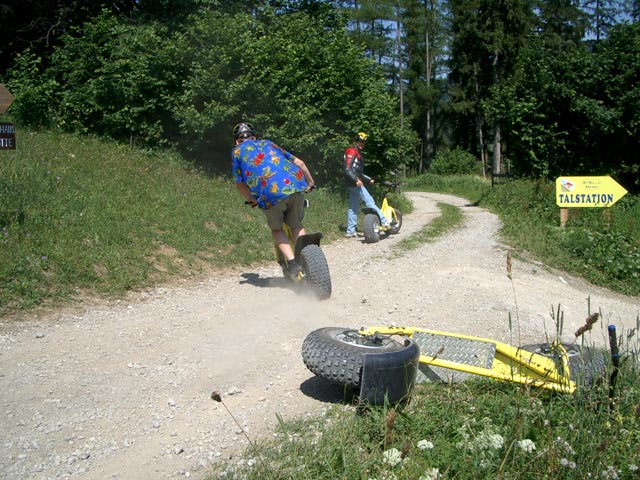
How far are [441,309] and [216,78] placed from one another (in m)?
10.4

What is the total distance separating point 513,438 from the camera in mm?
2984

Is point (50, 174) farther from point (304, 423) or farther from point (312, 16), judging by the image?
point (312, 16)

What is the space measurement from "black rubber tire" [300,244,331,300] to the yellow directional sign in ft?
26.4

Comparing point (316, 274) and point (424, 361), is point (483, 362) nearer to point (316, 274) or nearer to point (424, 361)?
point (424, 361)

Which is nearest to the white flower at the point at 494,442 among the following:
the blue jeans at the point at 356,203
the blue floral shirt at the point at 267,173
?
the blue floral shirt at the point at 267,173

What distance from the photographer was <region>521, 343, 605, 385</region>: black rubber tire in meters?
3.52

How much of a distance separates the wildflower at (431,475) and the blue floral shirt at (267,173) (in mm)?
4275

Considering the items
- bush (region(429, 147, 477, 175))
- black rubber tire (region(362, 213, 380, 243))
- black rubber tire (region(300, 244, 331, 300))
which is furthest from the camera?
bush (region(429, 147, 477, 175))

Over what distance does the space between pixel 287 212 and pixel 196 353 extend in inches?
101

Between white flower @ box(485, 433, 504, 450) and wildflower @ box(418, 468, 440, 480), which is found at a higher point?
white flower @ box(485, 433, 504, 450)

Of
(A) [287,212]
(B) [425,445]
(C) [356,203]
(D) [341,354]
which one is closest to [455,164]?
(C) [356,203]

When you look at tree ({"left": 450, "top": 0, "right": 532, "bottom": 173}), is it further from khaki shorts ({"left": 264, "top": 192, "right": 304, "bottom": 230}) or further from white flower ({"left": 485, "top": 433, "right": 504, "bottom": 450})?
white flower ({"left": 485, "top": 433, "right": 504, "bottom": 450})

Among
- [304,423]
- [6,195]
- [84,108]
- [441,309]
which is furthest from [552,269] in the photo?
[84,108]

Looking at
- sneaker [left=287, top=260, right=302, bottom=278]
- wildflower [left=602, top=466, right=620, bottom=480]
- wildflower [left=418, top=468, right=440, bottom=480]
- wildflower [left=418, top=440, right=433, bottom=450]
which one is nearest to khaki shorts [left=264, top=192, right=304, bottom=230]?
sneaker [left=287, top=260, right=302, bottom=278]
